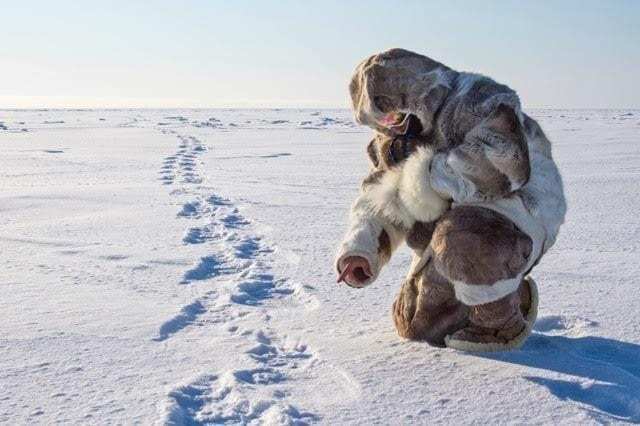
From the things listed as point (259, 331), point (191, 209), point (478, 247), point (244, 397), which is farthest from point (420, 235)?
point (191, 209)

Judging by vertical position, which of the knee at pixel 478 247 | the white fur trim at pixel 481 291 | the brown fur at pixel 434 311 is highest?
the knee at pixel 478 247

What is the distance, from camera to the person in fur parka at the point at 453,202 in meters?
1.65

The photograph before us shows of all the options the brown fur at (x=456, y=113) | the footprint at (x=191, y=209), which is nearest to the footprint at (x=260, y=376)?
the brown fur at (x=456, y=113)

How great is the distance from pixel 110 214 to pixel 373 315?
2.54 m

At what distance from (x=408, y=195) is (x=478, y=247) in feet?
0.80

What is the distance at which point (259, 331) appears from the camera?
76.9 inches

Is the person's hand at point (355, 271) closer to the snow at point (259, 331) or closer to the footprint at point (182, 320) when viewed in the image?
the snow at point (259, 331)

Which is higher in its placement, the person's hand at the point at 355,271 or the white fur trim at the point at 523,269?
the white fur trim at the point at 523,269

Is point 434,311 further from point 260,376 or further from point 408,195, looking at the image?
point 260,376

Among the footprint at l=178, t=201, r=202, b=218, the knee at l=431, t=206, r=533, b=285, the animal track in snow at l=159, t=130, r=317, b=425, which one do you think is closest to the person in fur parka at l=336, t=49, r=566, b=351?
the knee at l=431, t=206, r=533, b=285

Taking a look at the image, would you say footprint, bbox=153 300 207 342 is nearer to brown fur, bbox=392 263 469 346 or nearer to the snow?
the snow

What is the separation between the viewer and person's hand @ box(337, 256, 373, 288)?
184 cm

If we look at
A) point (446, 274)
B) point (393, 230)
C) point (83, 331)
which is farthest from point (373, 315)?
point (83, 331)

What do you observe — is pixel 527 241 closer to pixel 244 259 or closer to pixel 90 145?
pixel 244 259
